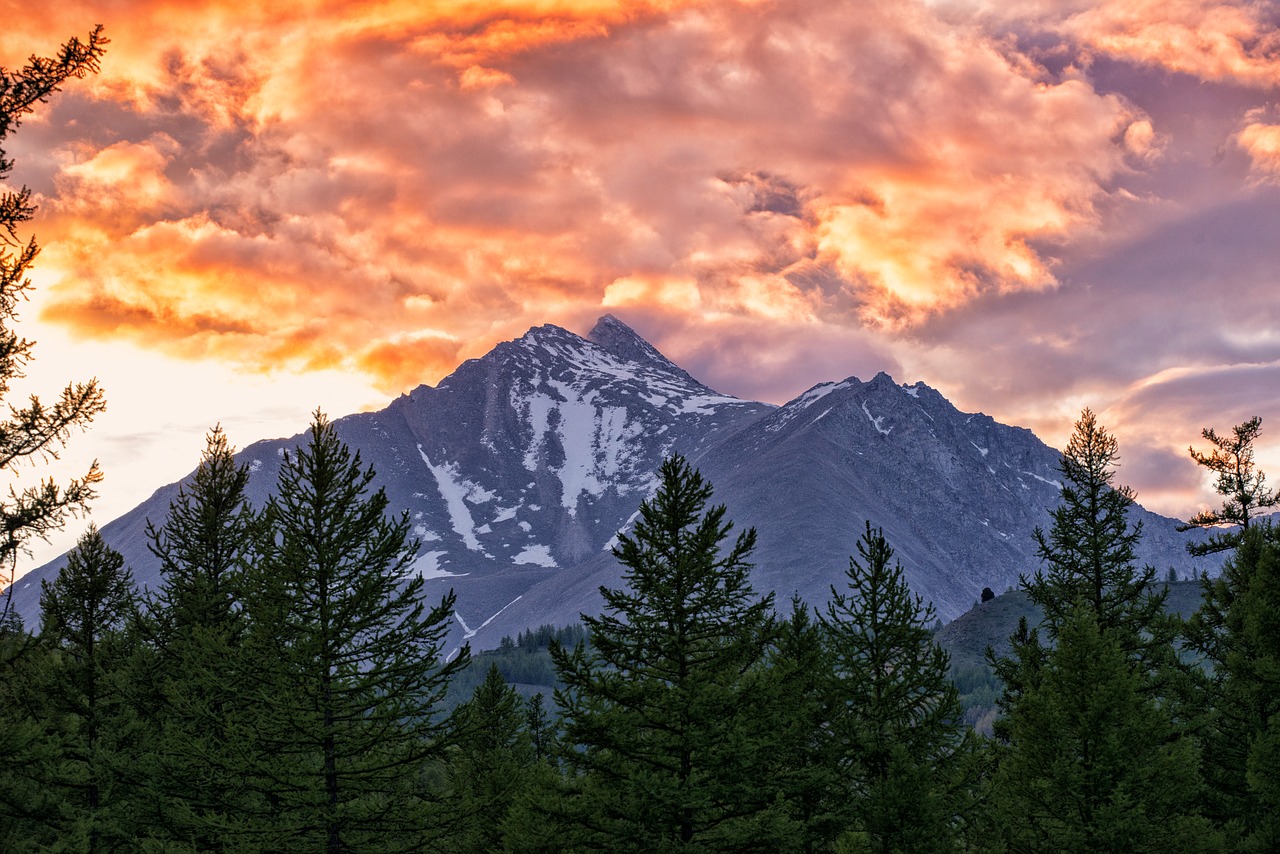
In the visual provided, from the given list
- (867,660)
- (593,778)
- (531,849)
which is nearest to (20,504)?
(593,778)

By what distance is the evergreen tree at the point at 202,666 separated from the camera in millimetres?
19406

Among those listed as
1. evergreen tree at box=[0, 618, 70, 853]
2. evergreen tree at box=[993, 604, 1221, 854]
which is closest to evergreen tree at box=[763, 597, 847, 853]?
evergreen tree at box=[993, 604, 1221, 854]

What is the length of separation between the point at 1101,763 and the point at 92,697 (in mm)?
25900

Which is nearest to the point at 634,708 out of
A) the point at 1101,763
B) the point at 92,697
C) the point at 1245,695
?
the point at 1101,763

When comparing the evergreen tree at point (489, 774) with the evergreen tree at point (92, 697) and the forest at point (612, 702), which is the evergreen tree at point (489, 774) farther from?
the evergreen tree at point (92, 697)

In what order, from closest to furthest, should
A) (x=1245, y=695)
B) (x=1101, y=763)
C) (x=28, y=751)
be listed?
(x=28, y=751)
(x=1101, y=763)
(x=1245, y=695)

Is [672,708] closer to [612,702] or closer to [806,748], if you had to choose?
[612,702]

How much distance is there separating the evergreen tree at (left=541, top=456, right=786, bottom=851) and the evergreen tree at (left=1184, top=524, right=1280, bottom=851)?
44.7 feet

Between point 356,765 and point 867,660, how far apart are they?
12735 millimetres

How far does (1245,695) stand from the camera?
26.3 m

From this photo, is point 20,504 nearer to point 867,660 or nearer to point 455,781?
point 867,660

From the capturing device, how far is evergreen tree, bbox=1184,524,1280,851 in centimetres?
2381

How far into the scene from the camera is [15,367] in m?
16.1

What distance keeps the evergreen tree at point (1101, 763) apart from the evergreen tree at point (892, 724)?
90.2 inches
